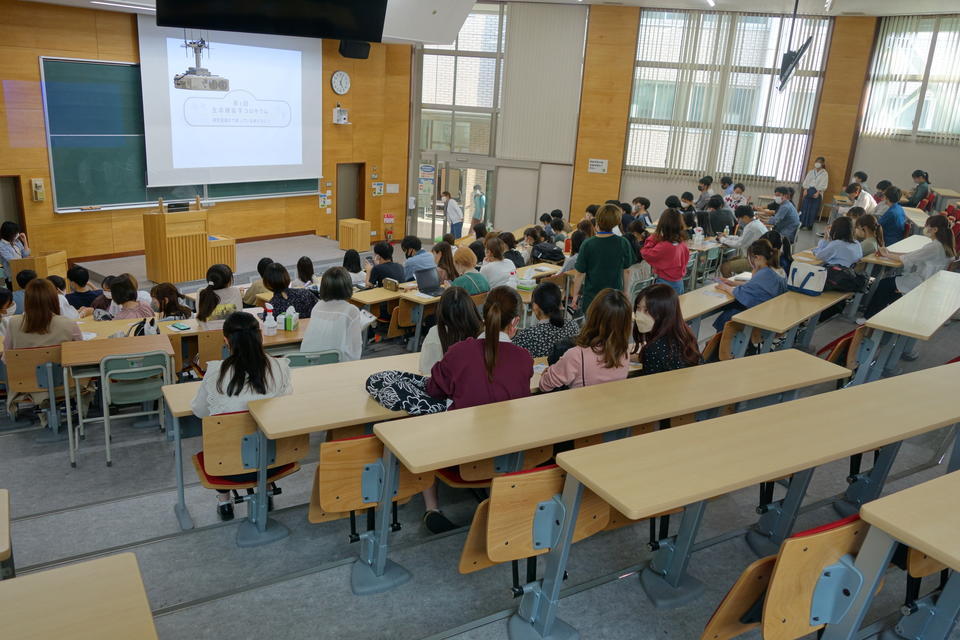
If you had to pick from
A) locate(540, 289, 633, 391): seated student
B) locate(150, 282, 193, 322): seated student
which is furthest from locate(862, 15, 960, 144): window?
locate(150, 282, 193, 322): seated student

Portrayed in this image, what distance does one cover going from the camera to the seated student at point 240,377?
132 inches

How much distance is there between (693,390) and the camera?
3.48 m

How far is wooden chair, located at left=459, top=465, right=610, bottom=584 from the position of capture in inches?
99.3

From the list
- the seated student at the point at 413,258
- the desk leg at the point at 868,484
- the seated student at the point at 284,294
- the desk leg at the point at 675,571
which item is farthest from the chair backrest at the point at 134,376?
the desk leg at the point at 868,484

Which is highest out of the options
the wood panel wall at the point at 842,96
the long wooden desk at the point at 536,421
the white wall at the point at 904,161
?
the wood panel wall at the point at 842,96

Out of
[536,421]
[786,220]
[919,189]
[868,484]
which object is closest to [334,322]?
[536,421]

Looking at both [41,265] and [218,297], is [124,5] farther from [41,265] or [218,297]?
[218,297]

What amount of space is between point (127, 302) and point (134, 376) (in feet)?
5.00

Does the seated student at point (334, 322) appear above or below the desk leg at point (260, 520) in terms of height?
above

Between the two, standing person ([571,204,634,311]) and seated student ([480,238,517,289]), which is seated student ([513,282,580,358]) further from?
seated student ([480,238,517,289])

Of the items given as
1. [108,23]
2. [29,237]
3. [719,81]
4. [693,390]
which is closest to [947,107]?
[719,81]

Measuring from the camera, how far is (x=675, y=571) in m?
3.06

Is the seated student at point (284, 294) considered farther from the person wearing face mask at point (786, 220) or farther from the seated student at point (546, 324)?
the person wearing face mask at point (786, 220)

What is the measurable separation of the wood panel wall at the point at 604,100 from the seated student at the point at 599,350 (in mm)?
11225
